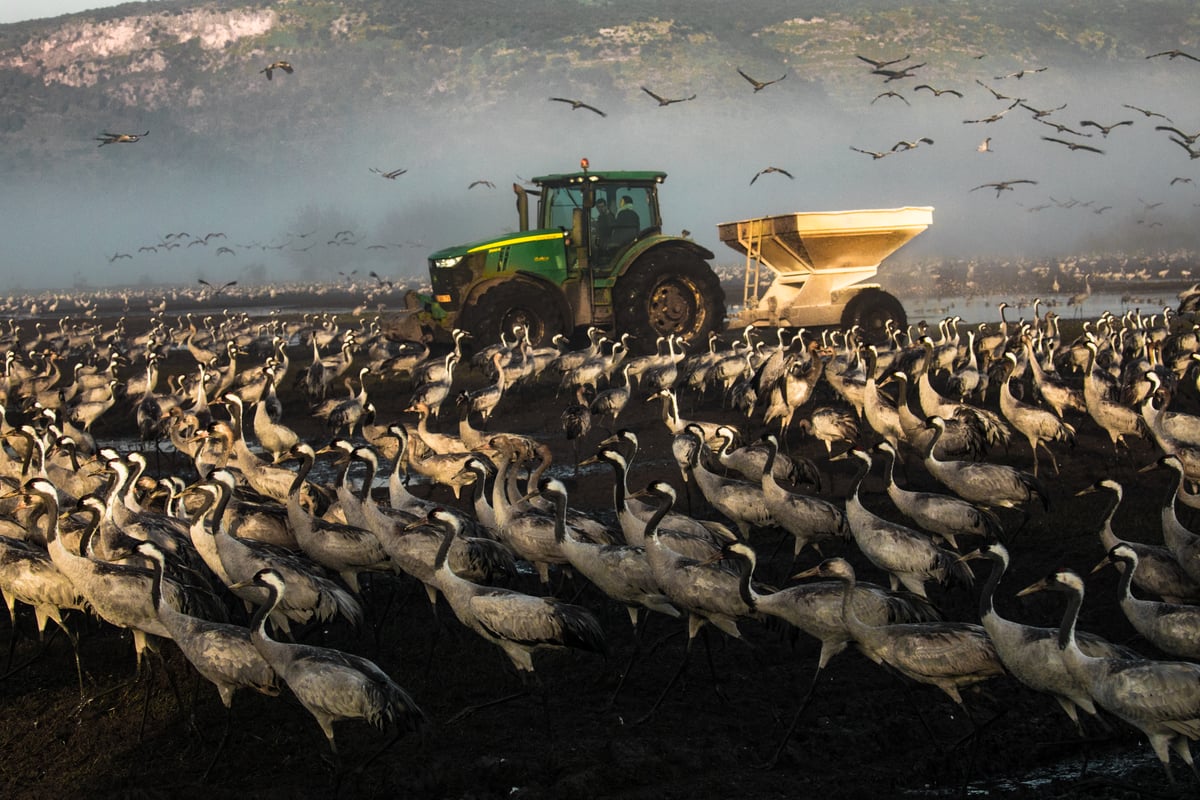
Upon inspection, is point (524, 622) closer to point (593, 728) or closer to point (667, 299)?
A: point (593, 728)

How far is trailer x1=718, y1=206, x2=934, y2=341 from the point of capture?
80.6 feet

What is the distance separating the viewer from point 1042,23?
182 metres

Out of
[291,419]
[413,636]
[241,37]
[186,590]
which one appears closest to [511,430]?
[291,419]

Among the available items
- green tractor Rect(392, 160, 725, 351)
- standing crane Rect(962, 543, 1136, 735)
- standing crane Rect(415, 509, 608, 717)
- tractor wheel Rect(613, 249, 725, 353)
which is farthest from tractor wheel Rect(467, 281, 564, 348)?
standing crane Rect(962, 543, 1136, 735)

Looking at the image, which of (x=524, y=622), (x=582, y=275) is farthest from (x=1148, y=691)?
(x=582, y=275)

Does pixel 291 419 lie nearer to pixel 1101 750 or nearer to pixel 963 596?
pixel 963 596

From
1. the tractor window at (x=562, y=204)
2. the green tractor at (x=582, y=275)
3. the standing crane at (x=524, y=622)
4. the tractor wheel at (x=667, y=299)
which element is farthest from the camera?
the tractor window at (x=562, y=204)

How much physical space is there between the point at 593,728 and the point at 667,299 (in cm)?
1707

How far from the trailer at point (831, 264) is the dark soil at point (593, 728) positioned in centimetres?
1485

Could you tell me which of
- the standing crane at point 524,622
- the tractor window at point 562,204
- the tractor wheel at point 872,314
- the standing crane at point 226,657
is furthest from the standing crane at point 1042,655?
the tractor wheel at point 872,314

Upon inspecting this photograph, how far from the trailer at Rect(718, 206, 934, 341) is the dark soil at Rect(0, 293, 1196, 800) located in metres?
14.8

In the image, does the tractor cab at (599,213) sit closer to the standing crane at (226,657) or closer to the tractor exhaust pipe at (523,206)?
the tractor exhaust pipe at (523,206)

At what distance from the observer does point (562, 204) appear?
24.0m

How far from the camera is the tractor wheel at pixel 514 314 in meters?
22.9
